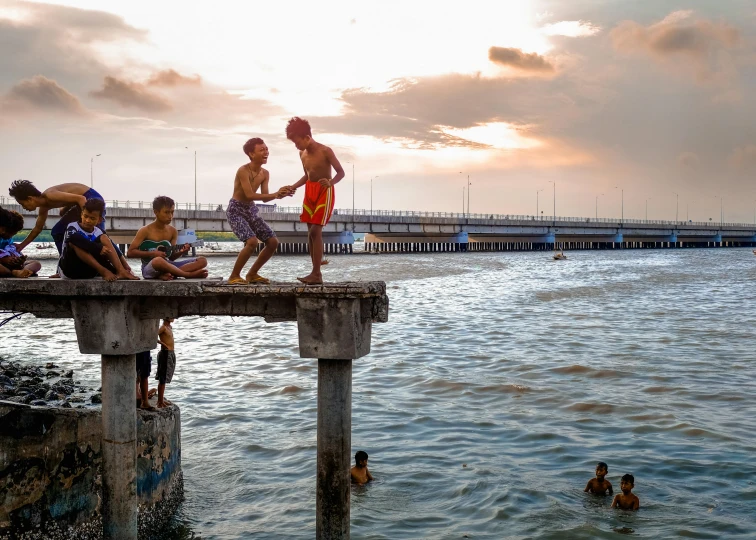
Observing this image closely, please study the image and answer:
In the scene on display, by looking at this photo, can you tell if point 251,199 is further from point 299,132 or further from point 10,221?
point 10,221

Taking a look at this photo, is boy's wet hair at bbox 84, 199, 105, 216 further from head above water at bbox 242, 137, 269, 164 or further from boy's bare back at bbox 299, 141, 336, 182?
boy's bare back at bbox 299, 141, 336, 182

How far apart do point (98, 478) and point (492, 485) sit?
6113 mm

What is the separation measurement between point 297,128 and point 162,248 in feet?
8.09

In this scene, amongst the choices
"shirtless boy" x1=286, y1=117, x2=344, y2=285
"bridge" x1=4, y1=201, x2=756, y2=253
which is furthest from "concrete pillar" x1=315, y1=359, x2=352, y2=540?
"bridge" x1=4, y1=201, x2=756, y2=253

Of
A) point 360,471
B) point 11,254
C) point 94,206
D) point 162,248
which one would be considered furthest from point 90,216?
point 360,471

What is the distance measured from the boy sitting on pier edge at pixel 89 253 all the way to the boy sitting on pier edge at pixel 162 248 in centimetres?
30

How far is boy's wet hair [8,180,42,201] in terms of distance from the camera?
30.1ft

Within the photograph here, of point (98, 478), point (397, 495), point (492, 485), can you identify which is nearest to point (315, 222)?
point (98, 478)

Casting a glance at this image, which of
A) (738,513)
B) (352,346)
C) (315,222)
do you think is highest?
(315,222)

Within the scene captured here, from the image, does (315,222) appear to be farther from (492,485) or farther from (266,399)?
(266,399)

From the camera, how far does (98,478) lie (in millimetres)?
9125

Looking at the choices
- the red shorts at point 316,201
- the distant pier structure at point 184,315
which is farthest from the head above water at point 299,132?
the distant pier structure at point 184,315

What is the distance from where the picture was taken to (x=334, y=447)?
26.1ft

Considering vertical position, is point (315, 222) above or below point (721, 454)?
above
